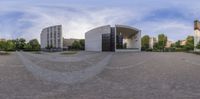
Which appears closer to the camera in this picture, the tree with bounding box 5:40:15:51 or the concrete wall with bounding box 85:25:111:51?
the concrete wall with bounding box 85:25:111:51

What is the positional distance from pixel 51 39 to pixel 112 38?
76.0 ft

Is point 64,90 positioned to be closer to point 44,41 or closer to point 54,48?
point 54,48

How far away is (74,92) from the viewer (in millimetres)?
5336

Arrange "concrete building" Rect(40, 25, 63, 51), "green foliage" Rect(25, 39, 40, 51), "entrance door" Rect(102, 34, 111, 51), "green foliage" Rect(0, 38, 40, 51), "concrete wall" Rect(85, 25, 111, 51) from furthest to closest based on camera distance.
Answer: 1. "concrete building" Rect(40, 25, 63, 51)
2. "green foliage" Rect(25, 39, 40, 51)
3. "green foliage" Rect(0, 38, 40, 51)
4. "concrete wall" Rect(85, 25, 111, 51)
5. "entrance door" Rect(102, 34, 111, 51)

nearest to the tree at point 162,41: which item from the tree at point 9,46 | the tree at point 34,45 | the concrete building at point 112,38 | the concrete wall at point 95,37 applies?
the concrete building at point 112,38

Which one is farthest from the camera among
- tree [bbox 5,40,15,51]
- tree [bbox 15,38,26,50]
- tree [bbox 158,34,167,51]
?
tree [bbox 158,34,167,51]

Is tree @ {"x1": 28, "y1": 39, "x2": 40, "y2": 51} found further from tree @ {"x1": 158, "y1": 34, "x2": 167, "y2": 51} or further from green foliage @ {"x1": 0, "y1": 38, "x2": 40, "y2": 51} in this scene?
tree @ {"x1": 158, "y1": 34, "x2": 167, "y2": 51}

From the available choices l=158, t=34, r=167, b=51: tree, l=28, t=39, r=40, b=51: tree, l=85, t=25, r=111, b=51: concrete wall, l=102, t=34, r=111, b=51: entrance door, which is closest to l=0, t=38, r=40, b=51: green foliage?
l=28, t=39, r=40, b=51: tree

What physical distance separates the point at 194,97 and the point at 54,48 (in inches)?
2435

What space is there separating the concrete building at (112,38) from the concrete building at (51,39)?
9404mm

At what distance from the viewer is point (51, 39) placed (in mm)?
65312

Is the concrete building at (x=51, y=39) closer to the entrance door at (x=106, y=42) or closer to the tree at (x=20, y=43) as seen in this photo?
the tree at (x=20, y=43)

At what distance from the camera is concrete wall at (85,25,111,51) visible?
54.4m

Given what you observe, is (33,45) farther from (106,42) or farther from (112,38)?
(112,38)
